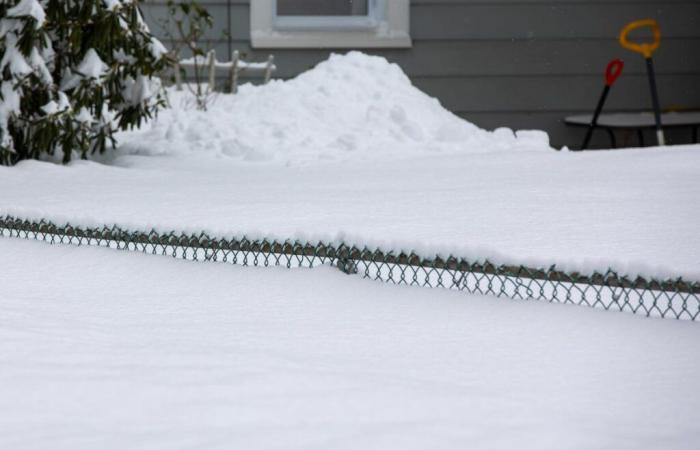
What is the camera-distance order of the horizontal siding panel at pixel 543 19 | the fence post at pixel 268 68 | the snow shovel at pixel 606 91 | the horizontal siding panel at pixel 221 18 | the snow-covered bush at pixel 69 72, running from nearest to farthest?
the snow-covered bush at pixel 69 72 → the snow shovel at pixel 606 91 → the fence post at pixel 268 68 → the horizontal siding panel at pixel 221 18 → the horizontal siding panel at pixel 543 19

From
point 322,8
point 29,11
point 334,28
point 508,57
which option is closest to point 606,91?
point 508,57

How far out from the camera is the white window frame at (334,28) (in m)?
9.68

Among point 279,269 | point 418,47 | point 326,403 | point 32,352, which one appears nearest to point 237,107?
point 418,47

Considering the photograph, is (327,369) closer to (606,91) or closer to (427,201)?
(427,201)

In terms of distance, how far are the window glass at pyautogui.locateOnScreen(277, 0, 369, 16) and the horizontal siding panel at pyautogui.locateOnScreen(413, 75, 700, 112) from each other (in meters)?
0.86

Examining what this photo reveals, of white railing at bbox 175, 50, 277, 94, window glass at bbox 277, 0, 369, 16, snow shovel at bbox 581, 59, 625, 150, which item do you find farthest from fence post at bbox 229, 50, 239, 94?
snow shovel at bbox 581, 59, 625, 150

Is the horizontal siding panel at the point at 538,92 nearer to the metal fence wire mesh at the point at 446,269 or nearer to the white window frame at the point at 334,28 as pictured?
the white window frame at the point at 334,28

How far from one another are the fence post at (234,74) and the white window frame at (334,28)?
1.12 ft

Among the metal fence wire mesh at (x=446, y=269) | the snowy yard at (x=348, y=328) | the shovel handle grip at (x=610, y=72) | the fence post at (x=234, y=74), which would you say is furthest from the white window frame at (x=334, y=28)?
the metal fence wire mesh at (x=446, y=269)

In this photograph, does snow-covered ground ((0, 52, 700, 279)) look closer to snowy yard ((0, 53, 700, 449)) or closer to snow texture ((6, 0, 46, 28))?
snowy yard ((0, 53, 700, 449))

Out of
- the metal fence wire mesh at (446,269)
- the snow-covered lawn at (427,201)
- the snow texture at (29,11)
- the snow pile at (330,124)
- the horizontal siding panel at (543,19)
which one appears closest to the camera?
the metal fence wire mesh at (446,269)

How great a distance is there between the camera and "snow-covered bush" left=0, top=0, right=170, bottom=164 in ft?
25.6

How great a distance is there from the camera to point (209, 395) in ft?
9.81

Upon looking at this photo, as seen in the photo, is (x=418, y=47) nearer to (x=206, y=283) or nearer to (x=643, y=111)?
(x=643, y=111)
